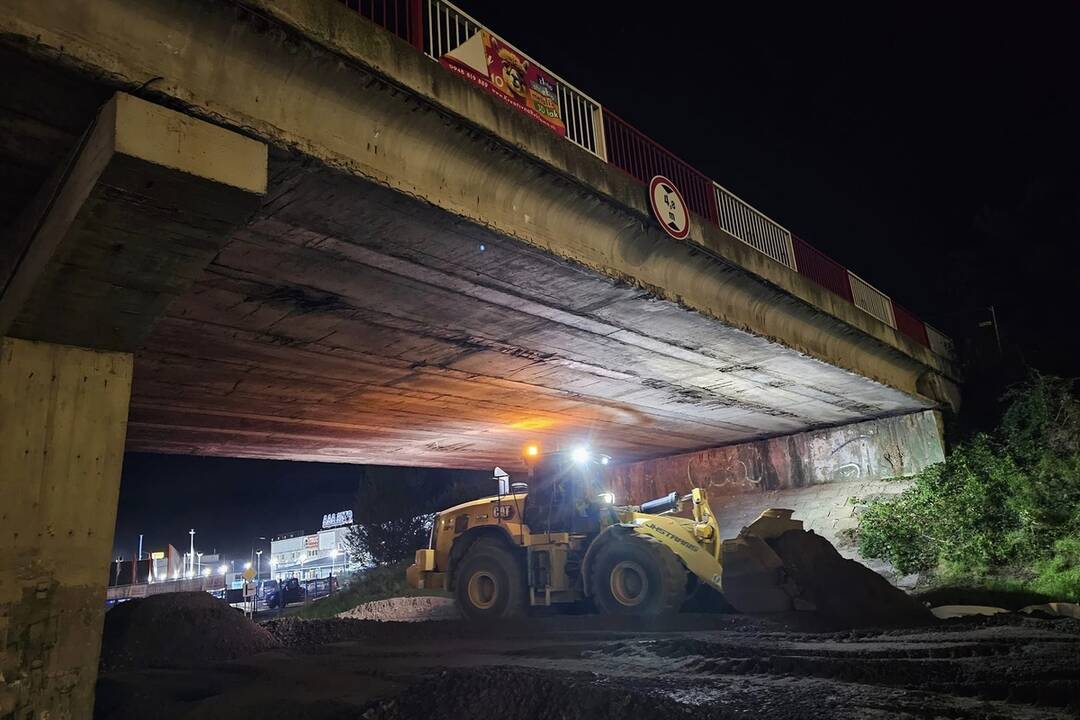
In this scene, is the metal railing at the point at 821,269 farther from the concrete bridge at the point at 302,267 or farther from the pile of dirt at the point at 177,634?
the pile of dirt at the point at 177,634

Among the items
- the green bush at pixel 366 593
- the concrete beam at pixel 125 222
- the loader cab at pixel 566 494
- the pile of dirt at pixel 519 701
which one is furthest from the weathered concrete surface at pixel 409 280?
the green bush at pixel 366 593

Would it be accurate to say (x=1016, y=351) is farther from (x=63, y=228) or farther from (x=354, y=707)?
(x=63, y=228)

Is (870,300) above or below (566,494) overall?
above

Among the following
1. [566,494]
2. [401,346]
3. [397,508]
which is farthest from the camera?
[397,508]

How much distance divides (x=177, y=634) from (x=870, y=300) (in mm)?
14184

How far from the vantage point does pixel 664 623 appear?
9492mm

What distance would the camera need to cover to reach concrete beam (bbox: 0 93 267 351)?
427 centimetres

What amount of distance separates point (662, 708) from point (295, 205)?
192 inches

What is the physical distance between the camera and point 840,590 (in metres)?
9.30

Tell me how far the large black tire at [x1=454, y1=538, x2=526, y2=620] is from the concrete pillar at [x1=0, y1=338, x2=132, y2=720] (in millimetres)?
7586

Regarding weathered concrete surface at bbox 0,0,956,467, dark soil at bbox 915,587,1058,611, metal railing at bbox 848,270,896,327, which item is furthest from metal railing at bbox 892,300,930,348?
dark soil at bbox 915,587,1058,611

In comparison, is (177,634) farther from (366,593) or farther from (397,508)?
(397,508)

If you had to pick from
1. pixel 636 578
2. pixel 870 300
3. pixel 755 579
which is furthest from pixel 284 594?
pixel 870 300

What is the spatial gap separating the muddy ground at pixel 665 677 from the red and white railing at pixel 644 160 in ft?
18.4
